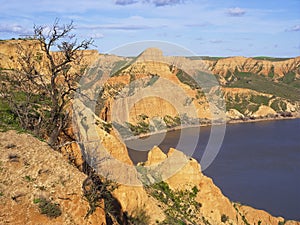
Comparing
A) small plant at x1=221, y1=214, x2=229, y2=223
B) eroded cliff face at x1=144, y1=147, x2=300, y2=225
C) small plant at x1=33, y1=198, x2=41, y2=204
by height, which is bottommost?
small plant at x1=221, y1=214, x2=229, y2=223

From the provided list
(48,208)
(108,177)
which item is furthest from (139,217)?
(48,208)

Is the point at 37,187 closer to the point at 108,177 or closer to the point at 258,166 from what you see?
the point at 108,177

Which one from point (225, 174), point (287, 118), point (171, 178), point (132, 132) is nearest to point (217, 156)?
point (225, 174)

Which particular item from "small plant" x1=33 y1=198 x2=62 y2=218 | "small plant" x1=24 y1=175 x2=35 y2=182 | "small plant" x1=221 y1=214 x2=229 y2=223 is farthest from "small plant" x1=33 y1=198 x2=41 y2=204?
"small plant" x1=221 y1=214 x2=229 y2=223

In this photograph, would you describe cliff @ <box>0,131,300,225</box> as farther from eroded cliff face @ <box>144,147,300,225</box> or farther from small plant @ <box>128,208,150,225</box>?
eroded cliff face @ <box>144,147,300,225</box>

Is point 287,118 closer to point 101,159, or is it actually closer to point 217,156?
point 217,156

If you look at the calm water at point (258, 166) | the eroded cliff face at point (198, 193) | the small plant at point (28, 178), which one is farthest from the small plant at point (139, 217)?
the calm water at point (258, 166)
